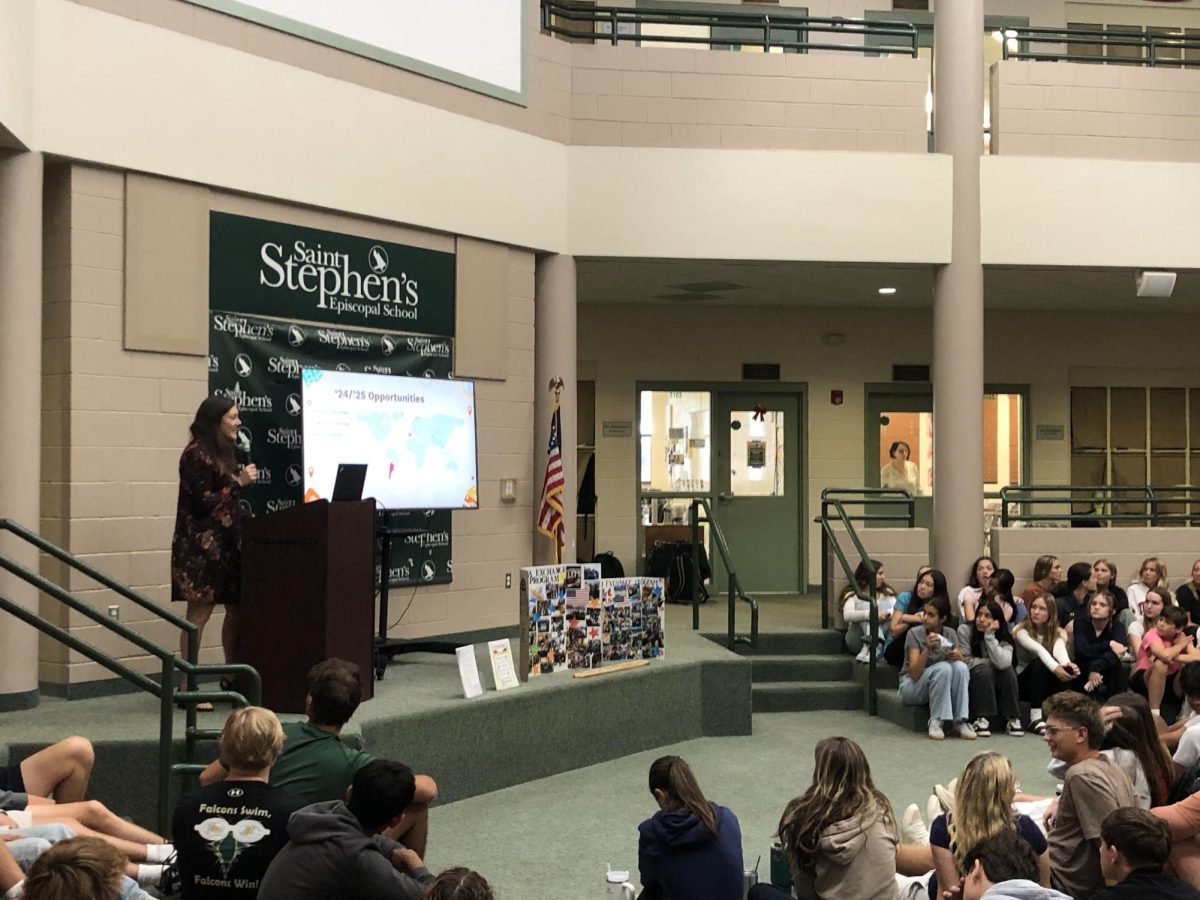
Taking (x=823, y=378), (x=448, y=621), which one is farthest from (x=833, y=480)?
(x=448, y=621)

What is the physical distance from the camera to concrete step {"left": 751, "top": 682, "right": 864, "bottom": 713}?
1001 centimetres

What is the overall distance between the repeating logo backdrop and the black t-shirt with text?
4270 mm

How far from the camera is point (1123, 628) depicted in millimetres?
9719

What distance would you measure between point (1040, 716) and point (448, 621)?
13.0 feet

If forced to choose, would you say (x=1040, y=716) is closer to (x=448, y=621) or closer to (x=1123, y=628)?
(x=1123, y=628)

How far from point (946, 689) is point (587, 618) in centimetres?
244

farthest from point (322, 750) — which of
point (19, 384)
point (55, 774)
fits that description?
point (19, 384)

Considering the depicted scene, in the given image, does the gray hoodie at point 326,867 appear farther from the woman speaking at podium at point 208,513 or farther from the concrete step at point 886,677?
the concrete step at point 886,677

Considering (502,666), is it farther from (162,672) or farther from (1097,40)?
(1097,40)

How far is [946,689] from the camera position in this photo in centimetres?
916

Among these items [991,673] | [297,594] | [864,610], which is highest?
[297,594]

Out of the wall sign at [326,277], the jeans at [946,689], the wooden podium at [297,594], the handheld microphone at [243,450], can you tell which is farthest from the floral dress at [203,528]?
the jeans at [946,689]

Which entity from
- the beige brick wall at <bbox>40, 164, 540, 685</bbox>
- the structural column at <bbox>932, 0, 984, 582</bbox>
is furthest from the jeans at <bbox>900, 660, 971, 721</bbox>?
the beige brick wall at <bbox>40, 164, 540, 685</bbox>

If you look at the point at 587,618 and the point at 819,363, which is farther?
the point at 819,363
